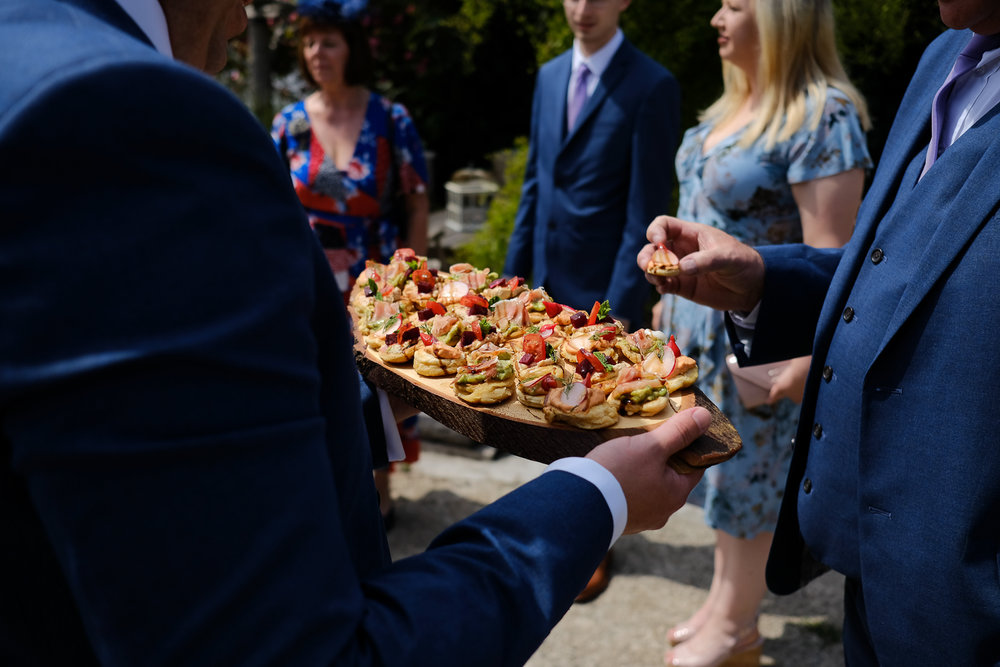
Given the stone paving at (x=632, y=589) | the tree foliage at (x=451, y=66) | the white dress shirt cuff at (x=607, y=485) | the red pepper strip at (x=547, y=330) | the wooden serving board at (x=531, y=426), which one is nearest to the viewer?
the white dress shirt cuff at (x=607, y=485)

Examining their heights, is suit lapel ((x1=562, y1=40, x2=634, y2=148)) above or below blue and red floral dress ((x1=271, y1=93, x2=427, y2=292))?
above

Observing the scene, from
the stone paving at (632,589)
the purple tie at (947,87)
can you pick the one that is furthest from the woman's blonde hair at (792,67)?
the stone paving at (632,589)

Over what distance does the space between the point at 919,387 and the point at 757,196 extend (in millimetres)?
1573

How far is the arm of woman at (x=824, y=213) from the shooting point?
281 centimetres

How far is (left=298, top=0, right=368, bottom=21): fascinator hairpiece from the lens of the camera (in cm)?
385

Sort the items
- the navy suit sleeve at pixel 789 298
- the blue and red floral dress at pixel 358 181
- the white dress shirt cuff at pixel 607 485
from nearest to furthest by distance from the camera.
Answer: the white dress shirt cuff at pixel 607 485 → the navy suit sleeve at pixel 789 298 → the blue and red floral dress at pixel 358 181

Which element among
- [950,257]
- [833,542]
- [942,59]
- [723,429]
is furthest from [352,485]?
[942,59]

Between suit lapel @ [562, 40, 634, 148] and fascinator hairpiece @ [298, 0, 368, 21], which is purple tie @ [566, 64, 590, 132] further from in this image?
fascinator hairpiece @ [298, 0, 368, 21]

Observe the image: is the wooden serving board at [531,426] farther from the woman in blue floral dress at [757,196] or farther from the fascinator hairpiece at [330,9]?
the fascinator hairpiece at [330,9]

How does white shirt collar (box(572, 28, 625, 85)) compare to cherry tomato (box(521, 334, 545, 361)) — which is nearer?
cherry tomato (box(521, 334, 545, 361))

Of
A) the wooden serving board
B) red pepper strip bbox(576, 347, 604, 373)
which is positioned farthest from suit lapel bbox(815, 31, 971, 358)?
red pepper strip bbox(576, 347, 604, 373)

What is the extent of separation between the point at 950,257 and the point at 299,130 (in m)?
3.10

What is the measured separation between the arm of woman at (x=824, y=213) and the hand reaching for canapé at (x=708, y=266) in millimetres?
867

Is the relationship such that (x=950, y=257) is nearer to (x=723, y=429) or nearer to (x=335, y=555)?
(x=723, y=429)
